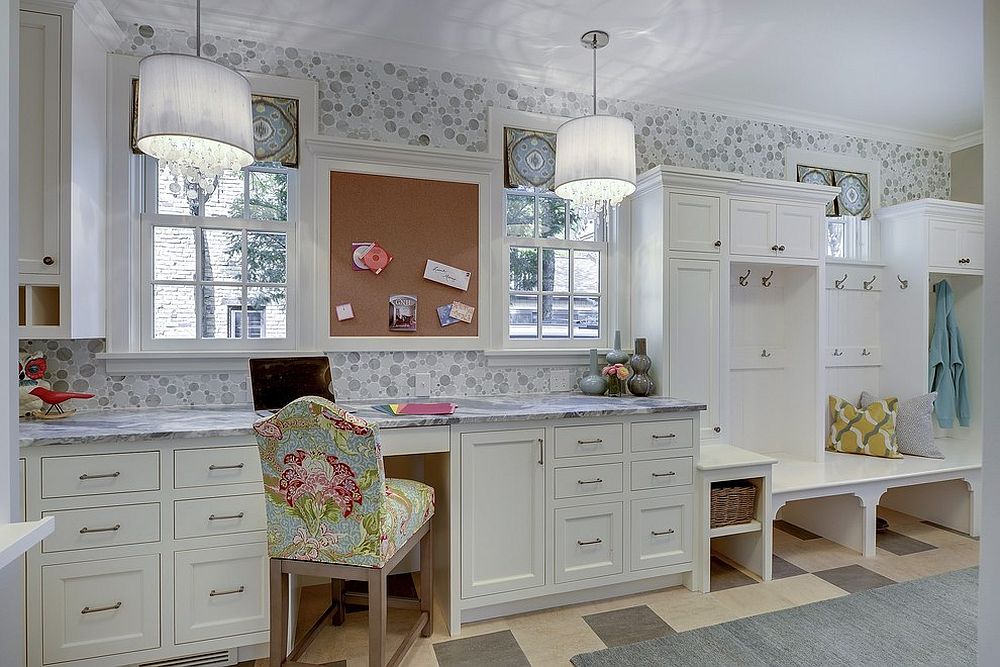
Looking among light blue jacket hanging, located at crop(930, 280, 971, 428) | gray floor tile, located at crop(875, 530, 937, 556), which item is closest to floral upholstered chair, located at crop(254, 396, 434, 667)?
gray floor tile, located at crop(875, 530, 937, 556)

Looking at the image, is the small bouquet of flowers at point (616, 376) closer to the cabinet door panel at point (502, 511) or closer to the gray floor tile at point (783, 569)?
the cabinet door panel at point (502, 511)

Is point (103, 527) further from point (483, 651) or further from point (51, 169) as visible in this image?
point (483, 651)

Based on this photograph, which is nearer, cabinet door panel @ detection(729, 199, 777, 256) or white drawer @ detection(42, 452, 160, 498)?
white drawer @ detection(42, 452, 160, 498)

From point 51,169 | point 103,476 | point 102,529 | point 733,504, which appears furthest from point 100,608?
point 733,504

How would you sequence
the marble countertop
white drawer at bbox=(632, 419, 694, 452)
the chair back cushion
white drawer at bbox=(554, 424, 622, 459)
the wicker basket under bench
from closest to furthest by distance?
the chair back cushion → the marble countertop → white drawer at bbox=(554, 424, 622, 459) → white drawer at bbox=(632, 419, 694, 452) → the wicker basket under bench

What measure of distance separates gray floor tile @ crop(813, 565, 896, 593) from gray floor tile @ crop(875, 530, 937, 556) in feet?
1.39

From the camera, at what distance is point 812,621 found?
2459mm

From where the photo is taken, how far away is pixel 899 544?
3.37 meters

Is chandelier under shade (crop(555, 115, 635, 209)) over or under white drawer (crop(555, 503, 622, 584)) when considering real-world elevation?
over

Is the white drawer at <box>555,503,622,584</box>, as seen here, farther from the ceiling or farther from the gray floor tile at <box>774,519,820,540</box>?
the ceiling

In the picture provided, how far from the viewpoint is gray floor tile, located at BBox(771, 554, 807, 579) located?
9.64 ft

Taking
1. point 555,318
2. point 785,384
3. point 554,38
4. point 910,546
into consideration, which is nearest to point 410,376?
point 555,318

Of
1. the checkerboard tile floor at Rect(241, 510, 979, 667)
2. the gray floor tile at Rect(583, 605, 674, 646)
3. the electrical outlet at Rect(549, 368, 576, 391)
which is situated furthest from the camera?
the electrical outlet at Rect(549, 368, 576, 391)

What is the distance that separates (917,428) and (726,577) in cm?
186
